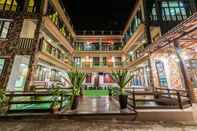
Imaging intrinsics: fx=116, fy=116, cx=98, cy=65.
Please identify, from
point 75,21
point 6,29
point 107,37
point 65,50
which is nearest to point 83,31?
point 75,21

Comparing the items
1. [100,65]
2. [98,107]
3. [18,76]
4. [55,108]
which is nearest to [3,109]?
[55,108]

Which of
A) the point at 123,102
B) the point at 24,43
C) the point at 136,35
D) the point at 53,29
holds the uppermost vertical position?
the point at 136,35

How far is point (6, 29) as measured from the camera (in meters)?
8.94

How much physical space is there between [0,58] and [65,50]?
27.6 feet

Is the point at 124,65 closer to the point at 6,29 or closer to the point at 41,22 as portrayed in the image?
the point at 41,22

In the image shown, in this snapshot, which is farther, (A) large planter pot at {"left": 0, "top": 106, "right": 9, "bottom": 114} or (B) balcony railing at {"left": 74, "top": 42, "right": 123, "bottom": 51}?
(B) balcony railing at {"left": 74, "top": 42, "right": 123, "bottom": 51}

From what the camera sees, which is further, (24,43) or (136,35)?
(136,35)

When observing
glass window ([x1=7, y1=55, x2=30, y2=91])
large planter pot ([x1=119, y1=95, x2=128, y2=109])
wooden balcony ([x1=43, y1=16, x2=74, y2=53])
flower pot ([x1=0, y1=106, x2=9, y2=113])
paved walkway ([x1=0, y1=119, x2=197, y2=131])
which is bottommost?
paved walkway ([x1=0, y1=119, x2=197, y2=131])

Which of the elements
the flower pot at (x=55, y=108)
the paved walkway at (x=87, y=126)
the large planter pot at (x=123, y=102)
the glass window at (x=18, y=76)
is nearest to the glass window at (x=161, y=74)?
the large planter pot at (x=123, y=102)

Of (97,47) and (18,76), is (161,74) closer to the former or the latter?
(18,76)

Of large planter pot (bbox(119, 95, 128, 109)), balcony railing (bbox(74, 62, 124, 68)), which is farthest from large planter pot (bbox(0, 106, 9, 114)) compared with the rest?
balcony railing (bbox(74, 62, 124, 68))

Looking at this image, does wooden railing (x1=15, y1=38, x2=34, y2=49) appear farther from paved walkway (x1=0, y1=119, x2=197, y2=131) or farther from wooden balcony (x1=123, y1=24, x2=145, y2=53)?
wooden balcony (x1=123, y1=24, x2=145, y2=53)

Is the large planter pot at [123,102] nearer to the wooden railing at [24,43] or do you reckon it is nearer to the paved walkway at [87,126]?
the paved walkway at [87,126]

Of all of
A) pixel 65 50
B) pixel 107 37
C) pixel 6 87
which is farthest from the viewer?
pixel 107 37
